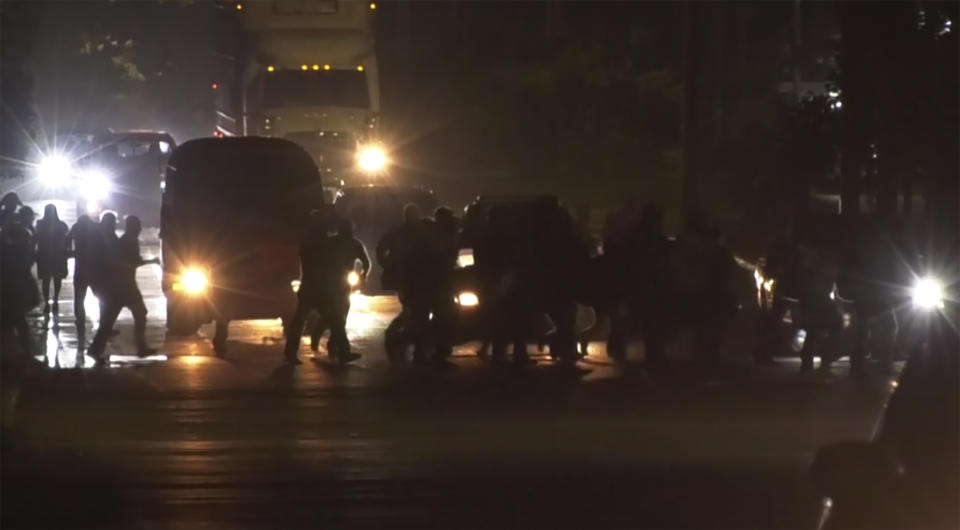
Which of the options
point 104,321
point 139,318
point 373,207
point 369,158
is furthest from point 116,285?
point 369,158

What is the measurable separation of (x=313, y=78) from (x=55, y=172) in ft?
48.1

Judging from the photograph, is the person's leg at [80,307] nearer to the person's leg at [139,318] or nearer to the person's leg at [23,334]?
the person's leg at [139,318]

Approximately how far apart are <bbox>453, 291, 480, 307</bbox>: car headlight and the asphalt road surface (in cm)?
63

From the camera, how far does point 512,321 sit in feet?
64.0

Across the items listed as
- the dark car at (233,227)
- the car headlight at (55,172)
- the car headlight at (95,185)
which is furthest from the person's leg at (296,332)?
the car headlight at (55,172)

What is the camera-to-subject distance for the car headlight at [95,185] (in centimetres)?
4181

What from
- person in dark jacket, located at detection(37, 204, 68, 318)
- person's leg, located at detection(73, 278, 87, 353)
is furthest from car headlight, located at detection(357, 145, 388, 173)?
person's leg, located at detection(73, 278, 87, 353)

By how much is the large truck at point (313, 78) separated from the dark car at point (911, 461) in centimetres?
2975

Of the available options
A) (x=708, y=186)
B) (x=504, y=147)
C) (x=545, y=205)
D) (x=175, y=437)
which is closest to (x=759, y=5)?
(x=504, y=147)

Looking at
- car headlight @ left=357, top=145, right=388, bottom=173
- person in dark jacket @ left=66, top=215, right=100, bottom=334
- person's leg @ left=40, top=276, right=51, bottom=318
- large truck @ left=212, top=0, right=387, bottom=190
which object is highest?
large truck @ left=212, top=0, right=387, bottom=190

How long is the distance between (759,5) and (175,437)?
46.1 meters

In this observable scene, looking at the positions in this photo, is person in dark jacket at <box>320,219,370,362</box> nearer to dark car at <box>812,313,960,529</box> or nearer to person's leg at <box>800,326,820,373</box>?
person's leg at <box>800,326,820,373</box>

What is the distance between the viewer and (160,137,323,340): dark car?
876 inches

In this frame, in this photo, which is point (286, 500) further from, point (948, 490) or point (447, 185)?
point (447, 185)
